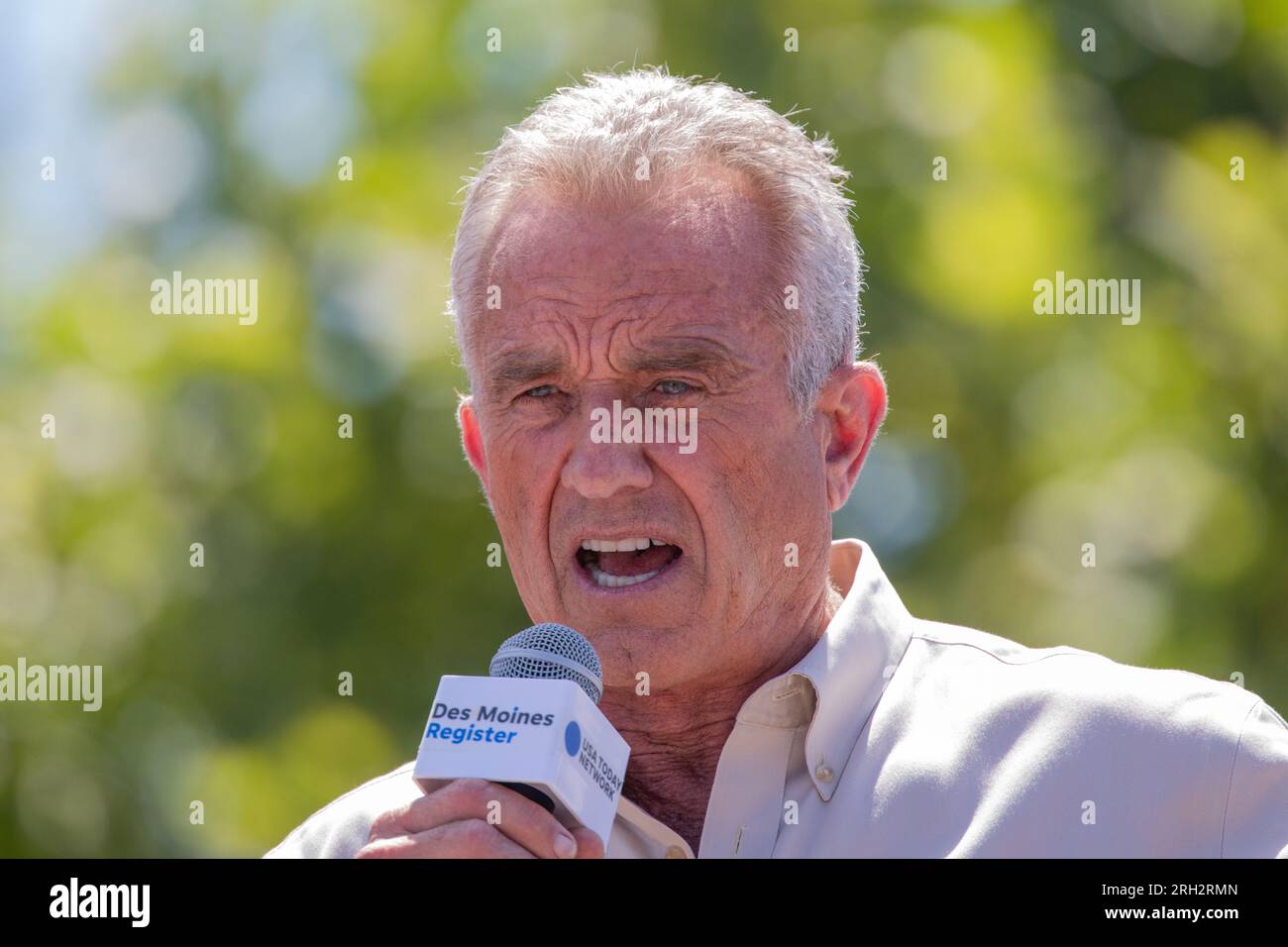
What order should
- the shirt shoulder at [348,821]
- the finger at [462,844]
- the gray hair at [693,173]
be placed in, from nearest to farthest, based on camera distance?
the finger at [462,844], the gray hair at [693,173], the shirt shoulder at [348,821]

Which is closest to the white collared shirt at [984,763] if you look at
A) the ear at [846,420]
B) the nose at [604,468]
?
the ear at [846,420]

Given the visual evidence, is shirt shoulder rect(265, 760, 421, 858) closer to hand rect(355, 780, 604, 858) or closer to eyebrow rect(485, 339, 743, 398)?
eyebrow rect(485, 339, 743, 398)

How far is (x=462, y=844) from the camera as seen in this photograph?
7.48ft

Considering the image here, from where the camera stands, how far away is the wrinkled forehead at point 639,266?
362 centimetres

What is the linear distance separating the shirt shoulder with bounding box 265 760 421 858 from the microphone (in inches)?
54.6

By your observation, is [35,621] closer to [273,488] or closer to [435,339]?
[273,488]

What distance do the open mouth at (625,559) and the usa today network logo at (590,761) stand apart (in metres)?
0.99

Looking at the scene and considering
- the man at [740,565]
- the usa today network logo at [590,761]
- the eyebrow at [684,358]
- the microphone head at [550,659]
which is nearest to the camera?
the usa today network logo at [590,761]

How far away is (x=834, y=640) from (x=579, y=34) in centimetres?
909

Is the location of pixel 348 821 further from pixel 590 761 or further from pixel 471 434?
pixel 590 761

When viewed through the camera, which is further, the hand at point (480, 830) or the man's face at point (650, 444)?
the man's face at point (650, 444)

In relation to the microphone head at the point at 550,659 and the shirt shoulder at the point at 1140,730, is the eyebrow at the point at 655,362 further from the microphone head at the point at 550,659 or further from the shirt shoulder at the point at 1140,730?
the microphone head at the point at 550,659

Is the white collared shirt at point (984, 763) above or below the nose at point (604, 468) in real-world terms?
below
